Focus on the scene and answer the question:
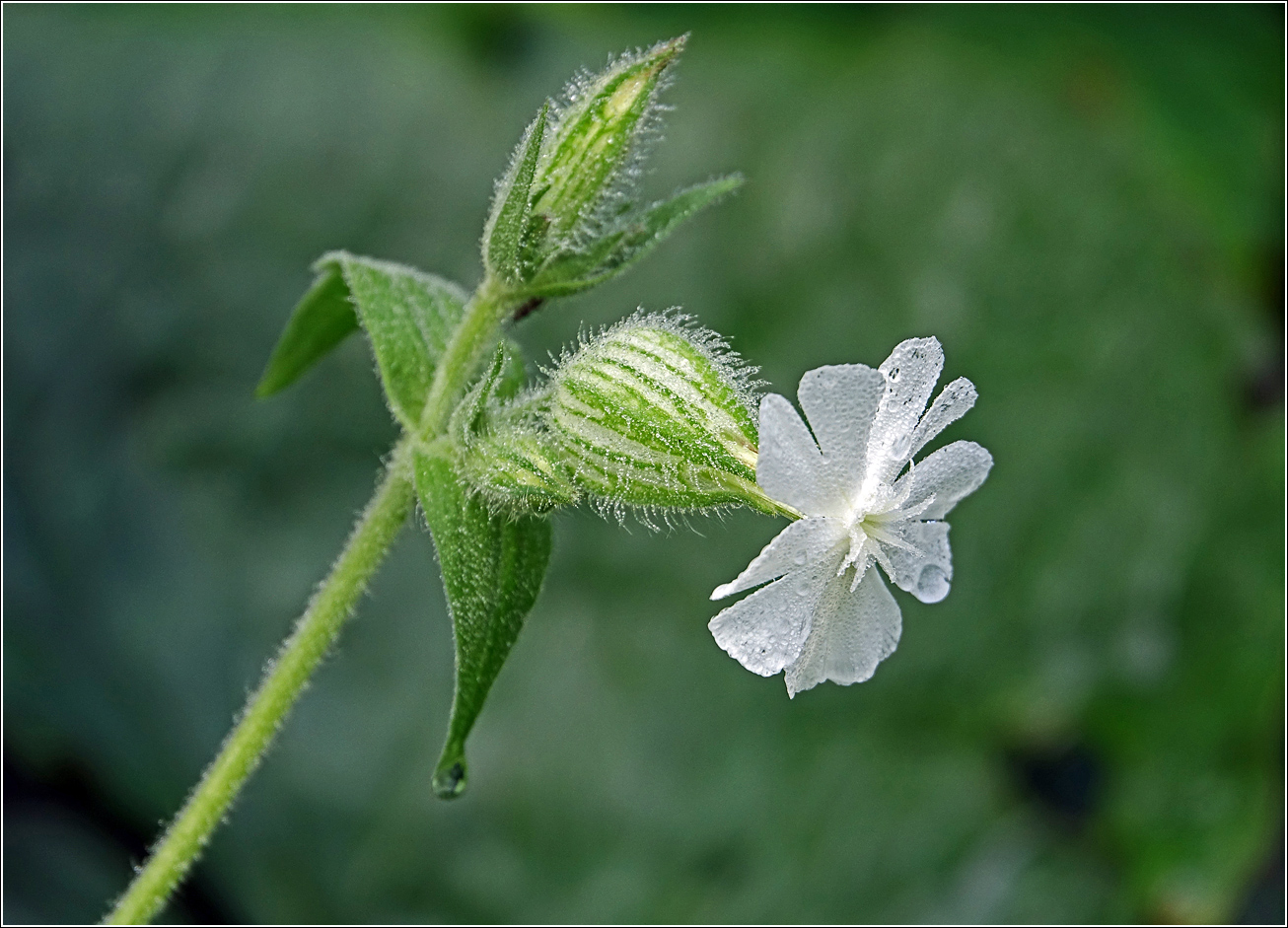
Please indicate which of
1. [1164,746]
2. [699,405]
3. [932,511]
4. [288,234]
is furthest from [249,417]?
[1164,746]

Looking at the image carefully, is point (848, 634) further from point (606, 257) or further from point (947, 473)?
point (606, 257)

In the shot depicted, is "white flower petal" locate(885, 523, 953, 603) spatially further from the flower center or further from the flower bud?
the flower bud

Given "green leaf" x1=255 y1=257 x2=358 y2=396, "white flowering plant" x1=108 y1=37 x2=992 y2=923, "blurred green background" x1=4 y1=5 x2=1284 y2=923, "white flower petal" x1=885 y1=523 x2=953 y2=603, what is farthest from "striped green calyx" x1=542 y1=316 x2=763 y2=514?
"blurred green background" x1=4 y1=5 x2=1284 y2=923

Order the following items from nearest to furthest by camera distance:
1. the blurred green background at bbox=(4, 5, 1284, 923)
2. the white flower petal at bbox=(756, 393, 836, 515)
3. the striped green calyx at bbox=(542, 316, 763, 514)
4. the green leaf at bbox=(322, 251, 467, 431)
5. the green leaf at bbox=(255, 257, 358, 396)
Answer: the white flower petal at bbox=(756, 393, 836, 515) → the striped green calyx at bbox=(542, 316, 763, 514) → the green leaf at bbox=(322, 251, 467, 431) → the green leaf at bbox=(255, 257, 358, 396) → the blurred green background at bbox=(4, 5, 1284, 923)

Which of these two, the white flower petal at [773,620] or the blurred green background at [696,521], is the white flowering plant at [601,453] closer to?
the white flower petal at [773,620]

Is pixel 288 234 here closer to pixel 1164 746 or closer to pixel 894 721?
pixel 894 721

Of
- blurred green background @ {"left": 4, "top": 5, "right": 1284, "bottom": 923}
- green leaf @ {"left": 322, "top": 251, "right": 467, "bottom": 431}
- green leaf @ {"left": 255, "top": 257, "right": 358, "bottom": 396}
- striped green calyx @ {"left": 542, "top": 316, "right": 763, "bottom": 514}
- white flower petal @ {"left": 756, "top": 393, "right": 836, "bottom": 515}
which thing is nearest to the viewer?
white flower petal @ {"left": 756, "top": 393, "right": 836, "bottom": 515}
